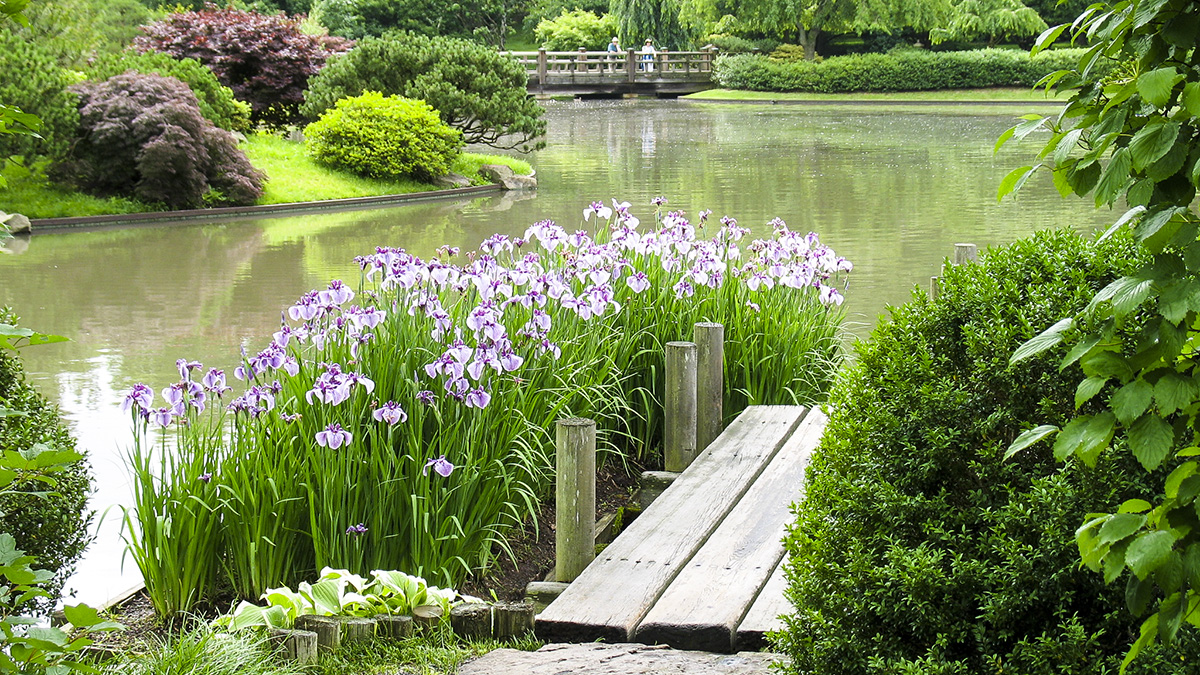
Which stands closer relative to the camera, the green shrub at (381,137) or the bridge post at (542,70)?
the green shrub at (381,137)

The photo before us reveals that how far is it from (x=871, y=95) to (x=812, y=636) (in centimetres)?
3997

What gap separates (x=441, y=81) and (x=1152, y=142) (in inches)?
720

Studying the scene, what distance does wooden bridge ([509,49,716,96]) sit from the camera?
42.8m

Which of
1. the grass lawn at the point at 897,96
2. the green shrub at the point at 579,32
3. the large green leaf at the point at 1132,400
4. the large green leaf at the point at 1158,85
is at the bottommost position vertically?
the grass lawn at the point at 897,96

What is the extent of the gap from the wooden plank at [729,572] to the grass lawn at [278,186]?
35.5 feet

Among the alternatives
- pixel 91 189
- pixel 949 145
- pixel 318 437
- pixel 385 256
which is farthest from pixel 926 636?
pixel 949 145

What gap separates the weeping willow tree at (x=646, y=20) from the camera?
154 feet

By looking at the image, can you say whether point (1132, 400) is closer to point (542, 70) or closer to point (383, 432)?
point (383, 432)

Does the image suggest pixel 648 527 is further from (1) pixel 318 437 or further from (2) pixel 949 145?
(2) pixel 949 145

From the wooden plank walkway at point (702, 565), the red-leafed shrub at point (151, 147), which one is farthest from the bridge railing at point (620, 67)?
the wooden plank walkway at point (702, 565)

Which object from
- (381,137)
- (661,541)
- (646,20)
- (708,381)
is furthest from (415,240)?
(646,20)

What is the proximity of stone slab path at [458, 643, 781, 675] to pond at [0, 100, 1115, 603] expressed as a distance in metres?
1.42

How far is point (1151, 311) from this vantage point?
2189 millimetres

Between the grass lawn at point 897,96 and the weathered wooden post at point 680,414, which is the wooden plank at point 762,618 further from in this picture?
the grass lawn at point 897,96
